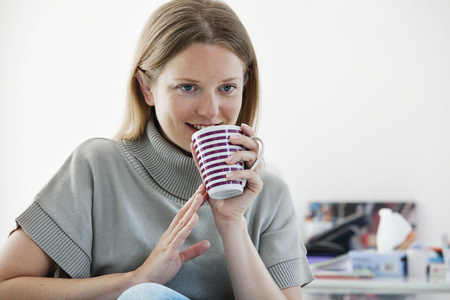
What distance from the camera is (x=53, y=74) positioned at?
3.77m

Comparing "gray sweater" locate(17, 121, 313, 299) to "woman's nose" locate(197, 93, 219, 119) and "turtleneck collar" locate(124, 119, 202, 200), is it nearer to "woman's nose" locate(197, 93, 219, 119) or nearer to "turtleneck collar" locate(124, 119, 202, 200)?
"turtleneck collar" locate(124, 119, 202, 200)

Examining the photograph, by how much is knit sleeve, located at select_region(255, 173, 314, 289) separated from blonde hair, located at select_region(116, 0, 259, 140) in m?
0.25

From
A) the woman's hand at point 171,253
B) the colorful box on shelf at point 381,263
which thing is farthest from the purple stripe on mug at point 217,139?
the colorful box on shelf at point 381,263

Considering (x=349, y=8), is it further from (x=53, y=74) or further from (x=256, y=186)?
(x=256, y=186)

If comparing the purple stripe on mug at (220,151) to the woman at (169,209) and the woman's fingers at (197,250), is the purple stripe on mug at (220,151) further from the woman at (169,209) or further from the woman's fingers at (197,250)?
the woman's fingers at (197,250)

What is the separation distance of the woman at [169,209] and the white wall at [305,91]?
219cm

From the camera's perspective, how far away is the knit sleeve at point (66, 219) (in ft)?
3.34

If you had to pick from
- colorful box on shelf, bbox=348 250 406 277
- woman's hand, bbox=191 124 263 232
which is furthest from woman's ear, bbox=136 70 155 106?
colorful box on shelf, bbox=348 250 406 277

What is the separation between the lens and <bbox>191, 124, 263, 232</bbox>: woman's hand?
948mm

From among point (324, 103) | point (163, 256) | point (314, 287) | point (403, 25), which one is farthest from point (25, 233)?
point (403, 25)

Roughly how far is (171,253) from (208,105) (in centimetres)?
30

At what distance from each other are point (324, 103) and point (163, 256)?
261cm

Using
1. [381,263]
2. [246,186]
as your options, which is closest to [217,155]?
[246,186]

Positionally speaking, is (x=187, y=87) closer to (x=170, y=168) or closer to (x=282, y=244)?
(x=170, y=168)
